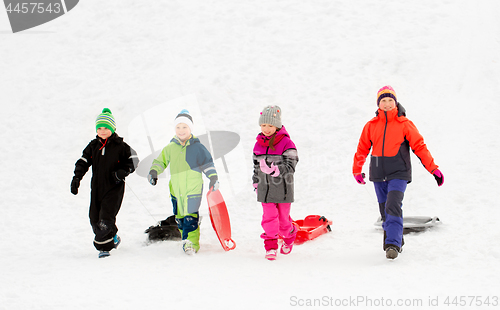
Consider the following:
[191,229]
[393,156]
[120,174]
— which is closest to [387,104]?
[393,156]

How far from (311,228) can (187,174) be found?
2137 millimetres

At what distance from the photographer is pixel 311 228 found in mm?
6469

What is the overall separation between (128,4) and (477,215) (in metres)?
12.4

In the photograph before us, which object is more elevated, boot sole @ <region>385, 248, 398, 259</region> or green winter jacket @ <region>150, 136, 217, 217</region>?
green winter jacket @ <region>150, 136, 217, 217</region>

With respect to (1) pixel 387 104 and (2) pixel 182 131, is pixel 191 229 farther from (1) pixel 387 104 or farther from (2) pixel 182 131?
(1) pixel 387 104

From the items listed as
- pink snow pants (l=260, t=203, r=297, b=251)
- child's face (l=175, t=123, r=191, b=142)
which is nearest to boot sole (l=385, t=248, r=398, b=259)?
pink snow pants (l=260, t=203, r=297, b=251)

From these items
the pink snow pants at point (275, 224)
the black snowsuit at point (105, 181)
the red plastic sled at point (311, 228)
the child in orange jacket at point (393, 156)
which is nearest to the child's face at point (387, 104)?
the child in orange jacket at point (393, 156)

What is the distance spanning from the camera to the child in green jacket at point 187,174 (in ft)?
18.3

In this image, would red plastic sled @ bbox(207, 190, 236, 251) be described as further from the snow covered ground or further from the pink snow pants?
the pink snow pants

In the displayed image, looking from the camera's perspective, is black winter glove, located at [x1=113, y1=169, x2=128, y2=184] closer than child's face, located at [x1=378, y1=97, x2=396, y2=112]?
No

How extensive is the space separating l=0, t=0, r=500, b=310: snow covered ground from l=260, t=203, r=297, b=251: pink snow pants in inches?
9.9

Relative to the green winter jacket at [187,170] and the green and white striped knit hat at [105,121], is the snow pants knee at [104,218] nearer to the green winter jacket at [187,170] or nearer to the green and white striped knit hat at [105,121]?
the green winter jacket at [187,170]

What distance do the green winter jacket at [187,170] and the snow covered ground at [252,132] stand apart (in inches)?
26.7

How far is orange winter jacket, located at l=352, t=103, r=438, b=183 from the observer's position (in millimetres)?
5008
